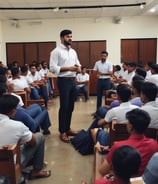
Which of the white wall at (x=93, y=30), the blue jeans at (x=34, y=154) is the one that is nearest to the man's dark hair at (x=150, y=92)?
the blue jeans at (x=34, y=154)

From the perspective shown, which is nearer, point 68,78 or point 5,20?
point 68,78

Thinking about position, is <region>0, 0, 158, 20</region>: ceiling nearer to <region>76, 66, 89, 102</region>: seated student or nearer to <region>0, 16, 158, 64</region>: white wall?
<region>0, 16, 158, 64</region>: white wall

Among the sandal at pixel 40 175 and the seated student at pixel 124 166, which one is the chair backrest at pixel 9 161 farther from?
the seated student at pixel 124 166

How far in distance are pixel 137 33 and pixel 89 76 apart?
8.32ft

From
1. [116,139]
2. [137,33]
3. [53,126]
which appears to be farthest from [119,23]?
[116,139]

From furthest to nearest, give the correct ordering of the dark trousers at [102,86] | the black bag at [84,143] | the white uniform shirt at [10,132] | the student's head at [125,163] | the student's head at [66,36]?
1. the dark trousers at [102,86]
2. the student's head at [66,36]
3. the black bag at [84,143]
4. the white uniform shirt at [10,132]
5. the student's head at [125,163]

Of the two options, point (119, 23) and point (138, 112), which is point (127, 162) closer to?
point (138, 112)

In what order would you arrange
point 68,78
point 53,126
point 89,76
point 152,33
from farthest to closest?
1. point 152,33
2. point 89,76
3. point 53,126
4. point 68,78

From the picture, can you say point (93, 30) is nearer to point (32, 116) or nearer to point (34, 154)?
point (32, 116)

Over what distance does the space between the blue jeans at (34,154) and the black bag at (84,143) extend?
33.2 inches

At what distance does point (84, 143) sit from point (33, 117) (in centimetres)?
81

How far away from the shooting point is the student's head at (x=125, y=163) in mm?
1430

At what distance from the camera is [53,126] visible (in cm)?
512

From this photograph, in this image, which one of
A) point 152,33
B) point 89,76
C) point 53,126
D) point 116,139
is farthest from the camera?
point 152,33
